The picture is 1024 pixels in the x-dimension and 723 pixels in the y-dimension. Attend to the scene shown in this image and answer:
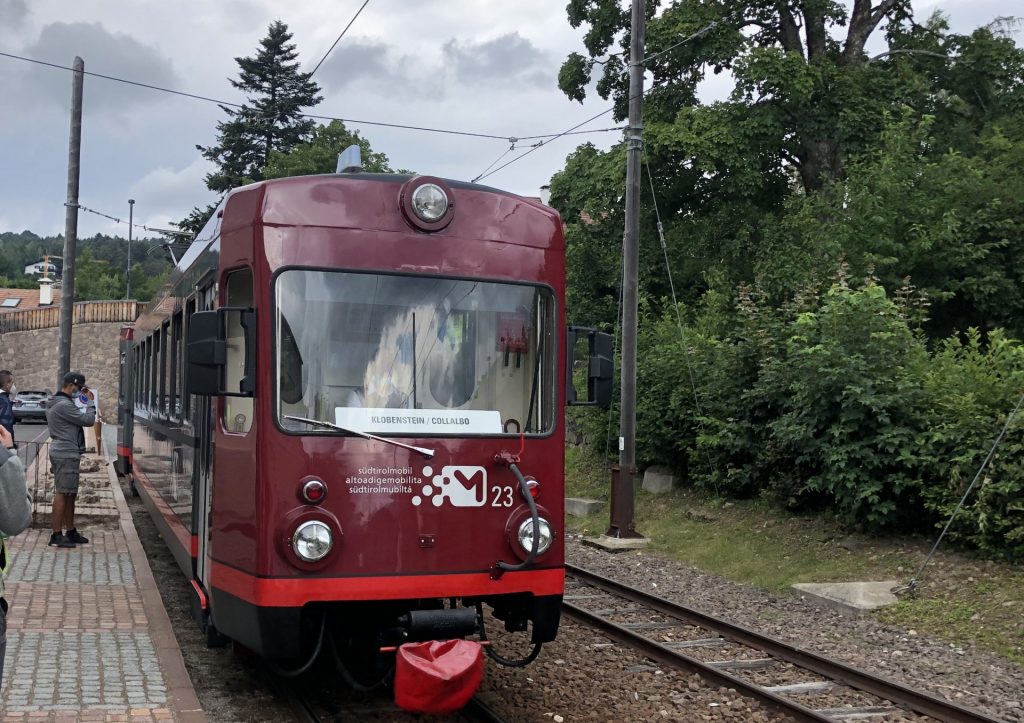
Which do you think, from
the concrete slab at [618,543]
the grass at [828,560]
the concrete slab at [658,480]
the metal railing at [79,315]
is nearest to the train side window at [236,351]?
the grass at [828,560]

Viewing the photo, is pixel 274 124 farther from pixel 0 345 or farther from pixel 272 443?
pixel 272 443

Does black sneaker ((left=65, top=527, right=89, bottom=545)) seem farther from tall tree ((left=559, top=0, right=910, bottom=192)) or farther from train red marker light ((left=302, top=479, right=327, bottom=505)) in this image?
tall tree ((left=559, top=0, right=910, bottom=192))

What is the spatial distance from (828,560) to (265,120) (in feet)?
150

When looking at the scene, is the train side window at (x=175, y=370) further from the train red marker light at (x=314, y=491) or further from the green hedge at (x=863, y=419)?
the green hedge at (x=863, y=419)

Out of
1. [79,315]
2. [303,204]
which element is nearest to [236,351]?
[303,204]

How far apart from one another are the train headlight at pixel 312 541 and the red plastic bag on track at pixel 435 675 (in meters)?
0.64

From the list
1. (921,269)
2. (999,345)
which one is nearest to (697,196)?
(921,269)

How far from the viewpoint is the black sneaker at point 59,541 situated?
1119cm

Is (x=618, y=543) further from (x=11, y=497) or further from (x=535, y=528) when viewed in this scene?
(x=11, y=497)

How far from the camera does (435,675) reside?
518cm

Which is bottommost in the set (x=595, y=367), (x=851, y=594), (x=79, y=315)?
(x=851, y=594)

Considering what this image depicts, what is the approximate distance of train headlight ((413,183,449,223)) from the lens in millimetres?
5824

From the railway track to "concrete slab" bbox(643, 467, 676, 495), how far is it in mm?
6076

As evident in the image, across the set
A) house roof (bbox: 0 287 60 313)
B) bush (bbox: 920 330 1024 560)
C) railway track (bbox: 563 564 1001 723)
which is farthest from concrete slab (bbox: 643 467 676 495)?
house roof (bbox: 0 287 60 313)
